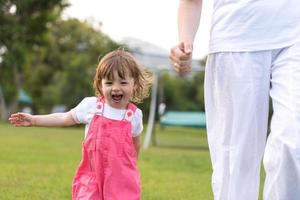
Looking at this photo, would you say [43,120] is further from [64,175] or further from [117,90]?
[64,175]

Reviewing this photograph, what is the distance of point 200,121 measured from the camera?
15461 mm

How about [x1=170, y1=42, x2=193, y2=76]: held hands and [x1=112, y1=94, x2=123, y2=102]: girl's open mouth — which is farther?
[x1=112, y1=94, x2=123, y2=102]: girl's open mouth

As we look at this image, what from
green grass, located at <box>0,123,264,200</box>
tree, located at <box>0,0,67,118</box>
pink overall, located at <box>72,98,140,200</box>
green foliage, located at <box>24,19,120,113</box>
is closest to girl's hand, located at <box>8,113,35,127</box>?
pink overall, located at <box>72,98,140,200</box>

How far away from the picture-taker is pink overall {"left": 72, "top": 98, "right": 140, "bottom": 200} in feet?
11.4

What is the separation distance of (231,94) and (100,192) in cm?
113

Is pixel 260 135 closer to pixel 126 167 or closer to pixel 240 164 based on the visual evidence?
pixel 240 164

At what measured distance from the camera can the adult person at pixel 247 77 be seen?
254 cm

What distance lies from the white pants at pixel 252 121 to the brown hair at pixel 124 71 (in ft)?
2.90

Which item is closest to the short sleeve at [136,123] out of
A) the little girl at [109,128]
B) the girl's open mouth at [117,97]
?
the little girl at [109,128]

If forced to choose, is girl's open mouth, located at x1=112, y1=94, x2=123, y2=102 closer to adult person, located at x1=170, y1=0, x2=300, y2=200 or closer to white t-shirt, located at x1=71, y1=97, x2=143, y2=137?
white t-shirt, located at x1=71, y1=97, x2=143, y2=137

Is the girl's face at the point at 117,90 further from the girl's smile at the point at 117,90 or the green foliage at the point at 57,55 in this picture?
the green foliage at the point at 57,55

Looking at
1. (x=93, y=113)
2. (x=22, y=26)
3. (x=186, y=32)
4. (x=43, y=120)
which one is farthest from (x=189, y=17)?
(x=22, y=26)

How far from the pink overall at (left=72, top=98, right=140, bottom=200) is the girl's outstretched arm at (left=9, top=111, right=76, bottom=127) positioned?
18cm

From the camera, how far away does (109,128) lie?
352 cm
